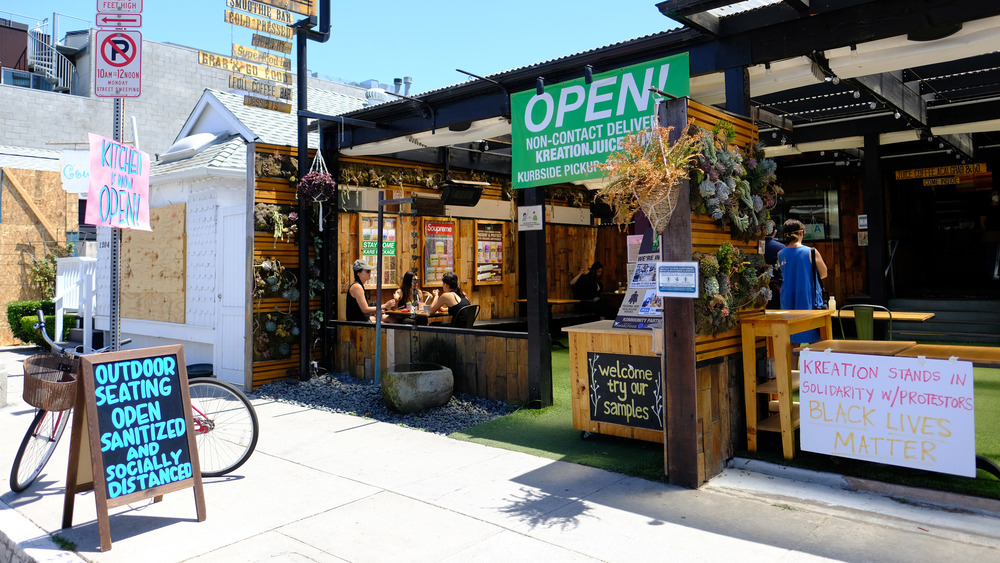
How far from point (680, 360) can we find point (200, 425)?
361cm

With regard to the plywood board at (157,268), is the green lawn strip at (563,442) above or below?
below

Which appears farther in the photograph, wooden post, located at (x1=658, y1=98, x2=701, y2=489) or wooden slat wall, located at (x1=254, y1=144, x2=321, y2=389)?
wooden slat wall, located at (x1=254, y1=144, x2=321, y2=389)

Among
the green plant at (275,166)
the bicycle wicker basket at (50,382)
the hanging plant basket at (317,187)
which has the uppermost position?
the green plant at (275,166)

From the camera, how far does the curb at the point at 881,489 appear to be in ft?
12.8

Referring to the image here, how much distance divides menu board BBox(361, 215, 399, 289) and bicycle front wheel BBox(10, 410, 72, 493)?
512 cm

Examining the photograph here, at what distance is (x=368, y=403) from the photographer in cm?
755

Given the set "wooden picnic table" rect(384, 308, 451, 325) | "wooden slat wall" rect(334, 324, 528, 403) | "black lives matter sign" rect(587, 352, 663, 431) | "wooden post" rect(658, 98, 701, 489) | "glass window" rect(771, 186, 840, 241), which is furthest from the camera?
"glass window" rect(771, 186, 840, 241)

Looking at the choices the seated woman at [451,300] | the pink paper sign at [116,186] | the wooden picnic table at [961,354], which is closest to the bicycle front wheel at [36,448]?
the pink paper sign at [116,186]

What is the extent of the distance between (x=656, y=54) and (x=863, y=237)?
878 cm

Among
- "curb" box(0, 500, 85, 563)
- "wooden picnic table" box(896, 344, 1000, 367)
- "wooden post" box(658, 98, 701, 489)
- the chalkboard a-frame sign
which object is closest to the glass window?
"wooden picnic table" box(896, 344, 1000, 367)

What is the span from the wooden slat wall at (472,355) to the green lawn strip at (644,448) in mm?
476

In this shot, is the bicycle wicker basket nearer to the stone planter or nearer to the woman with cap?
the stone planter

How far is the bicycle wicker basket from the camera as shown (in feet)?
13.7

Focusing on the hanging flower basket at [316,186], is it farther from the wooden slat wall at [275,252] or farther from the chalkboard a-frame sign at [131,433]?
the chalkboard a-frame sign at [131,433]
